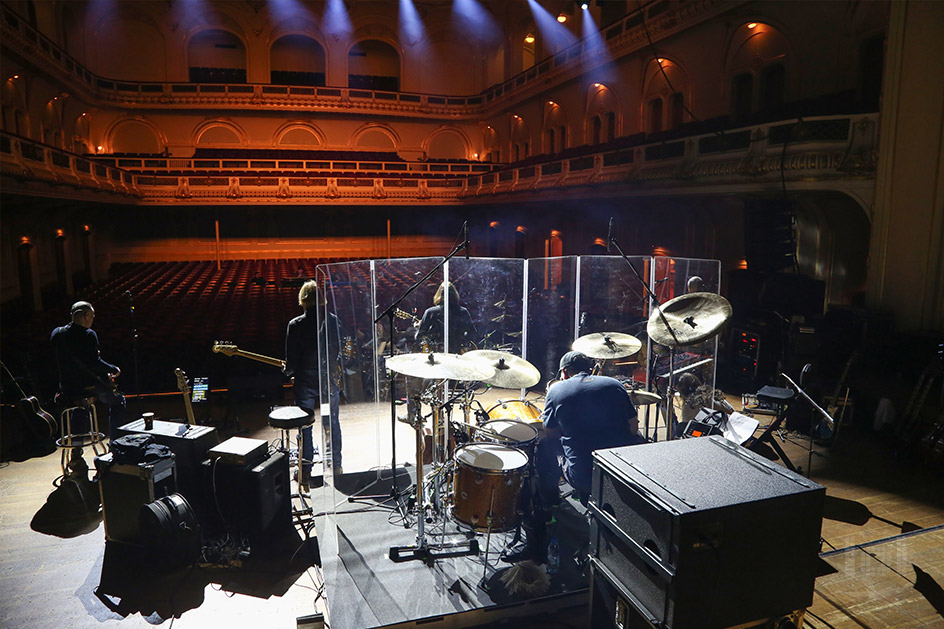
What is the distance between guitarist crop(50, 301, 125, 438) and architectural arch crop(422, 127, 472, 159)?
72.0 ft

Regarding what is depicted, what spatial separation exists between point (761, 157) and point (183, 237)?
1978 cm

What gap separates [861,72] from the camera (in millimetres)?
9648

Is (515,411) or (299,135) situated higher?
(299,135)

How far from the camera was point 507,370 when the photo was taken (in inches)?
162

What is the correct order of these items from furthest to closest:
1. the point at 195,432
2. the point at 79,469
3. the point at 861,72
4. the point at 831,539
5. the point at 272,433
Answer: the point at 861,72 < the point at 272,433 < the point at 79,469 < the point at 195,432 < the point at 831,539

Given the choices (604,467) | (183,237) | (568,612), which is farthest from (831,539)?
(183,237)

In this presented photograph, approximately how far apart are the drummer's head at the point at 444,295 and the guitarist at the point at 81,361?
117 inches

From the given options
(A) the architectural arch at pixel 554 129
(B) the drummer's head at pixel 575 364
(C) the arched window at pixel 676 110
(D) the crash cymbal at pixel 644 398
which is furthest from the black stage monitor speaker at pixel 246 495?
(A) the architectural arch at pixel 554 129

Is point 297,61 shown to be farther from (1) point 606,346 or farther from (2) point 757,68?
(1) point 606,346

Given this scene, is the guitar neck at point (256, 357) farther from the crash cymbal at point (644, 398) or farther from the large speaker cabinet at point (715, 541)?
the large speaker cabinet at point (715, 541)

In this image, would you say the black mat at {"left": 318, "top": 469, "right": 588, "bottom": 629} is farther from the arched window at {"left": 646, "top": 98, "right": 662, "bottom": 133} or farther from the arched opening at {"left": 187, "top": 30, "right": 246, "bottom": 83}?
the arched opening at {"left": 187, "top": 30, "right": 246, "bottom": 83}

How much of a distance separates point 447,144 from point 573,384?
23.9 m

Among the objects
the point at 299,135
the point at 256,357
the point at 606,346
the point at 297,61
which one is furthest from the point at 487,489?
the point at 297,61

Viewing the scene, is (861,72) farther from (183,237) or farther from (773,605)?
(183,237)
